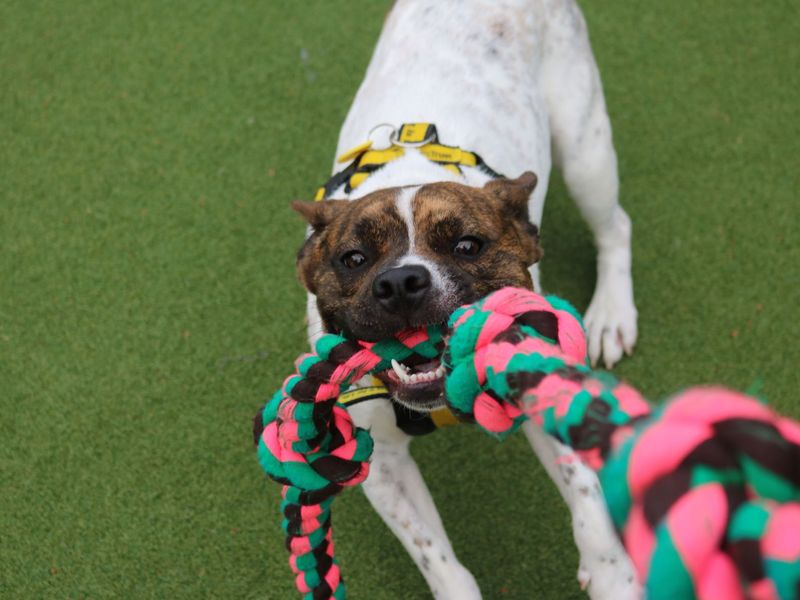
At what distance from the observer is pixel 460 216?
2.83 meters

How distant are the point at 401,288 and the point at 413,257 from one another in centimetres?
26

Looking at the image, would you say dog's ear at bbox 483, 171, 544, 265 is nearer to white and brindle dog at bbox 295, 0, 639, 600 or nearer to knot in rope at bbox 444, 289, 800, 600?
white and brindle dog at bbox 295, 0, 639, 600

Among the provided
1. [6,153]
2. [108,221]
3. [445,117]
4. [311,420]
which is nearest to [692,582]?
[311,420]

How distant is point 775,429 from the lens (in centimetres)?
102

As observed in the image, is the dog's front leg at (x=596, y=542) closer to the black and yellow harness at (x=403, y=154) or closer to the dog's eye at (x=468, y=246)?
the black and yellow harness at (x=403, y=154)

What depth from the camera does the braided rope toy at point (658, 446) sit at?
3.14 ft

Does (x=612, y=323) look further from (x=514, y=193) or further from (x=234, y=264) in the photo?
(x=234, y=264)

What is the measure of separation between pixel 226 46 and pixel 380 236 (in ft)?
10.7

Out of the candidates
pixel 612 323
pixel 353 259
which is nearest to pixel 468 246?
pixel 353 259

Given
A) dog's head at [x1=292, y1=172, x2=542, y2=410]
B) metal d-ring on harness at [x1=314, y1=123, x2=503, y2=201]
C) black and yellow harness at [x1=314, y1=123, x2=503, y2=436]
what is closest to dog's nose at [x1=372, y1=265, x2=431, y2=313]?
dog's head at [x1=292, y1=172, x2=542, y2=410]

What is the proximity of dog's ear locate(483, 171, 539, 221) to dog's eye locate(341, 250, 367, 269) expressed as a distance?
1.83 ft

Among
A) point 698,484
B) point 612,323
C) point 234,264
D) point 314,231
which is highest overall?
point 698,484

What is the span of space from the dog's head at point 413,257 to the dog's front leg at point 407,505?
40 centimetres

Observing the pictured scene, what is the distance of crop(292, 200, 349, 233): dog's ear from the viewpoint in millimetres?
3154
